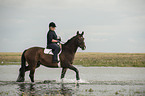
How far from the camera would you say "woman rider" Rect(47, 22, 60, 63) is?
11500 mm

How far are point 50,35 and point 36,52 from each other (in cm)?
114

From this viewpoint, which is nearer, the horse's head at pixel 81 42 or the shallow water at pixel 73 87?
the shallow water at pixel 73 87

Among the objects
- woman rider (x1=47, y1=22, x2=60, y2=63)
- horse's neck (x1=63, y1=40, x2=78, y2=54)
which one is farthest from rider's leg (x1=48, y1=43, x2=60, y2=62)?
horse's neck (x1=63, y1=40, x2=78, y2=54)

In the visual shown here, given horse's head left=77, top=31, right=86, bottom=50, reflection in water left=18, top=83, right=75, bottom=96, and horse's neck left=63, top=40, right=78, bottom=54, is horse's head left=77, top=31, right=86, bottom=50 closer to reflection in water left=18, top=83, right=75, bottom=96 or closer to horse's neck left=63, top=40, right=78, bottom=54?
horse's neck left=63, top=40, right=78, bottom=54

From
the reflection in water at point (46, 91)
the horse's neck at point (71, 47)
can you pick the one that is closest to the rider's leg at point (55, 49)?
the horse's neck at point (71, 47)

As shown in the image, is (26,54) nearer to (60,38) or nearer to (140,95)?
(60,38)

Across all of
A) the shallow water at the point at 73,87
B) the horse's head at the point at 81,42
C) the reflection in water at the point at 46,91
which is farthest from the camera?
the horse's head at the point at 81,42

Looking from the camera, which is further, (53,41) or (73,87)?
(53,41)

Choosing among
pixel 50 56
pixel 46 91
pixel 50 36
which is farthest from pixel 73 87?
pixel 50 36


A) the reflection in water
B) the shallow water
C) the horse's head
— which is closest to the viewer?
the reflection in water

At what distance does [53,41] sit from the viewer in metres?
11.5

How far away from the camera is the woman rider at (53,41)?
11500mm

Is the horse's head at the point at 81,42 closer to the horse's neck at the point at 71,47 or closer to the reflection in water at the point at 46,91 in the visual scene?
the horse's neck at the point at 71,47

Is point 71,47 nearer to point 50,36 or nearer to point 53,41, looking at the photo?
point 53,41
